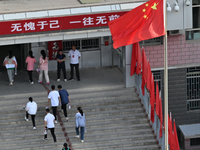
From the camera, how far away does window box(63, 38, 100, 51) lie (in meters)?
26.9

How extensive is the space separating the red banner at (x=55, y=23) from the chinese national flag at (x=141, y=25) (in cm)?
388

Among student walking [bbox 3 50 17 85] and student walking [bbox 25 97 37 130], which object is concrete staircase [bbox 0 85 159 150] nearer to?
student walking [bbox 25 97 37 130]

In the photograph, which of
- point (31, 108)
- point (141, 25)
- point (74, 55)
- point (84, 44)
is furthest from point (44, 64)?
point (141, 25)

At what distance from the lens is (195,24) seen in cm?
2519

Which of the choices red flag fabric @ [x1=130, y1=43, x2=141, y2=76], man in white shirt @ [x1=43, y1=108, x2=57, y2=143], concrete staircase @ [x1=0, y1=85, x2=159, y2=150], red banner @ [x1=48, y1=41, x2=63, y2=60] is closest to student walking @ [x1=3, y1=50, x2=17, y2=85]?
concrete staircase @ [x1=0, y1=85, x2=159, y2=150]

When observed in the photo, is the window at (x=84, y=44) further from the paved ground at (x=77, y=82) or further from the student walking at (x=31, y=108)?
the student walking at (x=31, y=108)

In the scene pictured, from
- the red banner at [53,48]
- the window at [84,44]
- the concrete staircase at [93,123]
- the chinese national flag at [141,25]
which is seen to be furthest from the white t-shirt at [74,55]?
the chinese national flag at [141,25]

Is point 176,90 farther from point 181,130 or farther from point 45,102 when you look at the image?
point 45,102

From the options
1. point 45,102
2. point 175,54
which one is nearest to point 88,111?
point 45,102

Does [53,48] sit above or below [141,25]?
below

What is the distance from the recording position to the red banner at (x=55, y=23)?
22234 mm

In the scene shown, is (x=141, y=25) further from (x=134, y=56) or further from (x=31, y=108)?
(x=31, y=108)

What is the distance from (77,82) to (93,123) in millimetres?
2992

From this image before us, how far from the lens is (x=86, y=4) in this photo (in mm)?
23078
